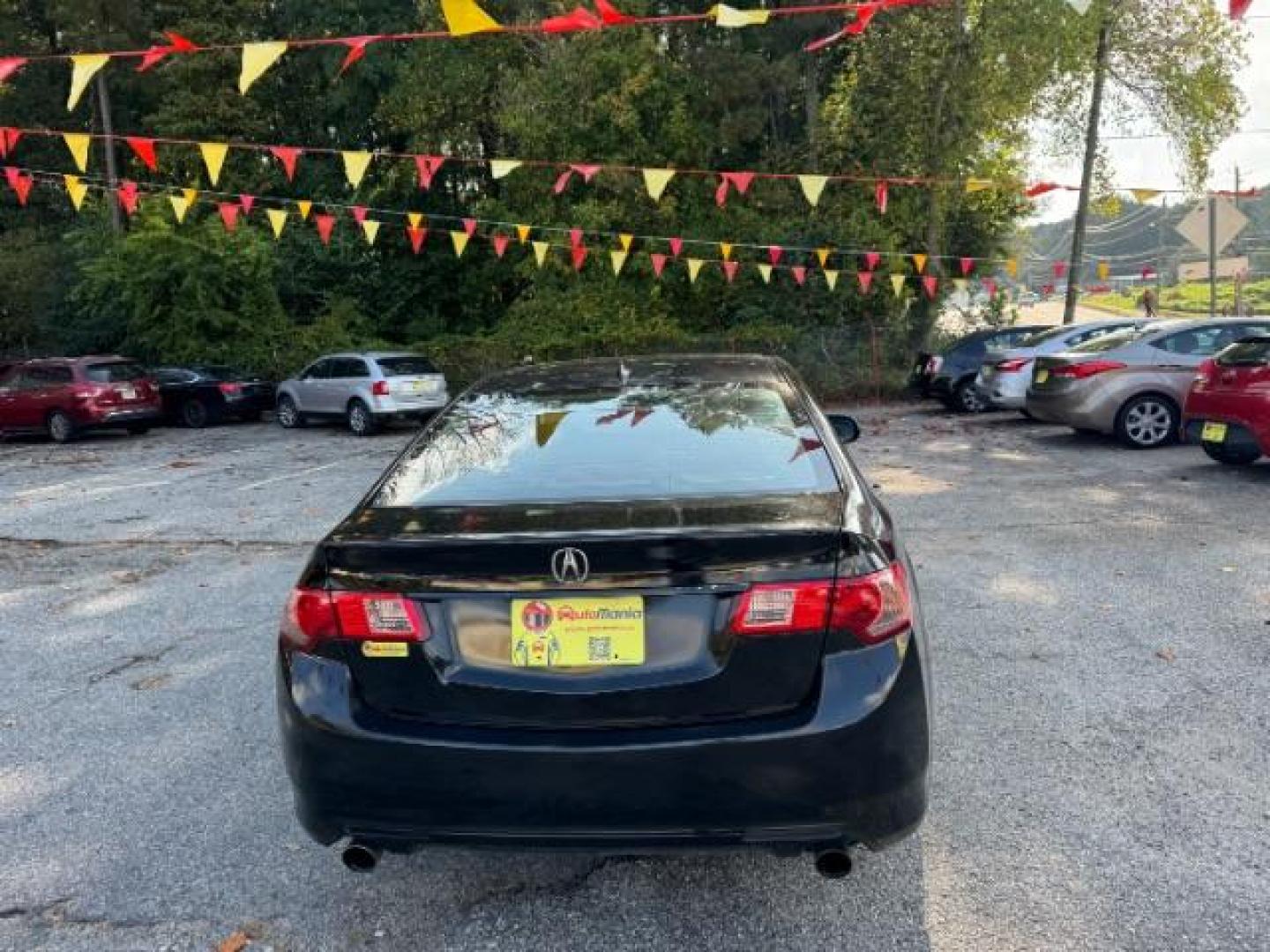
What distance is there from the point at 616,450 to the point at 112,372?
57.9 feet

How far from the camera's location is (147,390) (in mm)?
18078

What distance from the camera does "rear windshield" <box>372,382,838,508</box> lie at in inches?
109

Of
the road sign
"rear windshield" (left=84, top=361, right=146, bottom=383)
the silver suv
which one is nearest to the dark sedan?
"rear windshield" (left=84, top=361, right=146, bottom=383)

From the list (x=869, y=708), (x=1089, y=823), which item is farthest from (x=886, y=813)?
(x=1089, y=823)

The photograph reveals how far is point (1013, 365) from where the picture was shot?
46.5ft

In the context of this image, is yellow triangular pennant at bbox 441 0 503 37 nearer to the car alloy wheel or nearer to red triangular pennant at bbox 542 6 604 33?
red triangular pennant at bbox 542 6 604 33

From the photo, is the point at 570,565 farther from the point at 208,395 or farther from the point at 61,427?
the point at 208,395

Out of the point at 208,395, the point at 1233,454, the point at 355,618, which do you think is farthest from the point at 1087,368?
the point at 208,395

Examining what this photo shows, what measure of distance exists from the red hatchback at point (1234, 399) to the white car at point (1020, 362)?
468 centimetres

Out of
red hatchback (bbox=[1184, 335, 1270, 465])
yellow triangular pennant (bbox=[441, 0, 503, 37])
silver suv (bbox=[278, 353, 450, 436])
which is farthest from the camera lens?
silver suv (bbox=[278, 353, 450, 436])

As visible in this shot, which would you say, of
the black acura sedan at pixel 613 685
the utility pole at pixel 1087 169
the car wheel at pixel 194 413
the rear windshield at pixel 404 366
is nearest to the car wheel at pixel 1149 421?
the black acura sedan at pixel 613 685

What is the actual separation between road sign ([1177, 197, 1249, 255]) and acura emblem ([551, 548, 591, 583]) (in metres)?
18.0

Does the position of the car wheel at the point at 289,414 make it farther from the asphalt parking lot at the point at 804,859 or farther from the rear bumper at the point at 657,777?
the rear bumper at the point at 657,777

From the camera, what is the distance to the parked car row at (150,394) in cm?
1684
